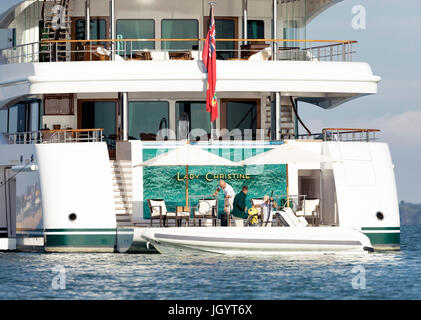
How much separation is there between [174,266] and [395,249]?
7557mm

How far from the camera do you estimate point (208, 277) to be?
2423 centimetres

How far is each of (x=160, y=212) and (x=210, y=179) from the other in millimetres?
2596

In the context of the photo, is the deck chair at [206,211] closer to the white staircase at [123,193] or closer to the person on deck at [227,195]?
the person on deck at [227,195]

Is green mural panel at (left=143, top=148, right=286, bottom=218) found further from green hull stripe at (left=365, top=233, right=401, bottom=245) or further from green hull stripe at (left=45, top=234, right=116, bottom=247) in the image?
green hull stripe at (left=365, top=233, right=401, bottom=245)

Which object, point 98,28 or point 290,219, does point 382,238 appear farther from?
point 98,28

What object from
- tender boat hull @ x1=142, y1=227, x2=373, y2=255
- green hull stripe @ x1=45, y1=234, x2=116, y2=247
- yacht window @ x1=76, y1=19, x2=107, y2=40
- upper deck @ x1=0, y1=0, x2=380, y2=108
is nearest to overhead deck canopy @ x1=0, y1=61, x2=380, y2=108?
upper deck @ x1=0, y1=0, x2=380, y2=108

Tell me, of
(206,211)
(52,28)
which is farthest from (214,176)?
(52,28)

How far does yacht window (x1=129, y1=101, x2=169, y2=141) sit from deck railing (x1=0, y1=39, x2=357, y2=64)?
186 centimetres

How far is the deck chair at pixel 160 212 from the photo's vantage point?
29594 mm

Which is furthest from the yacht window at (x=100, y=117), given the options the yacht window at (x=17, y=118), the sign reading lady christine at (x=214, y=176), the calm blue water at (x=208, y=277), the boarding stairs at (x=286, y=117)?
the calm blue water at (x=208, y=277)

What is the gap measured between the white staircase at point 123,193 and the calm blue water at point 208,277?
2102 mm

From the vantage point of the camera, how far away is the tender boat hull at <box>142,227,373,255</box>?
27719 millimetres
